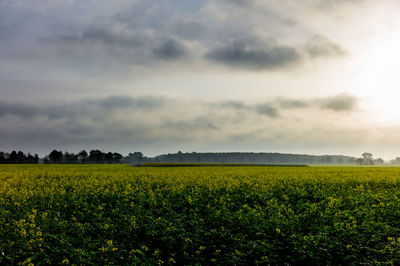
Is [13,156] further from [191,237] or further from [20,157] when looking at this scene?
[191,237]

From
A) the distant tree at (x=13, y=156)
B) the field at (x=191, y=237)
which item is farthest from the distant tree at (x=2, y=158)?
the field at (x=191, y=237)

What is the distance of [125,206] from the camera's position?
18047mm

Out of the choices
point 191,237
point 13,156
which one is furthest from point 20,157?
point 191,237

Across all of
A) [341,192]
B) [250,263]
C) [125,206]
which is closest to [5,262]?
[125,206]

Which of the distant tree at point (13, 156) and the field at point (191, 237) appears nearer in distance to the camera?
the field at point (191, 237)

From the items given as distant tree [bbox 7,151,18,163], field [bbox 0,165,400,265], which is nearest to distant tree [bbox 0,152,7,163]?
distant tree [bbox 7,151,18,163]

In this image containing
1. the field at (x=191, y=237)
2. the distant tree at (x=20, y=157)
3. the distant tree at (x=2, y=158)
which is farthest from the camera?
the distant tree at (x=20, y=157)

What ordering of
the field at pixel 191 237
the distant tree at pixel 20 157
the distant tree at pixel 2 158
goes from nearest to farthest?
1. the field at pixel 191 237
2. the distant tree at pixel 2 158
3. the distant tree at pixel 20 157

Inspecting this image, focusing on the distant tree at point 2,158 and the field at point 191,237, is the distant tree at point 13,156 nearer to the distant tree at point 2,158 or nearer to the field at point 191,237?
the distant tree at point 2,158

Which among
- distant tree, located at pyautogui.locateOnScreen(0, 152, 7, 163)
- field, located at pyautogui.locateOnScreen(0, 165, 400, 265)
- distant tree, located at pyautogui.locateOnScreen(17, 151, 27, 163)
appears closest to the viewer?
field, located at pyautogui.locateOnScreen(0, 165, 400, 265)

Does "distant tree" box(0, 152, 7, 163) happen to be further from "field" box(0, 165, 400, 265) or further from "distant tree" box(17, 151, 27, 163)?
"field" box(0, 165, 400, 265)

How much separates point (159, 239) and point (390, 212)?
14.1 m

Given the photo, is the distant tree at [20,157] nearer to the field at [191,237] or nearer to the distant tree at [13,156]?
the distant tree at [13,156]

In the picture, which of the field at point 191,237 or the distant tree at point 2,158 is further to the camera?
the distant tree at point 2,158
